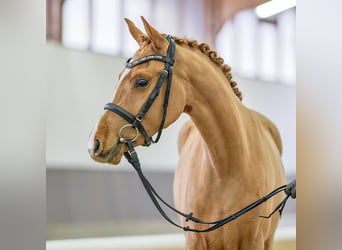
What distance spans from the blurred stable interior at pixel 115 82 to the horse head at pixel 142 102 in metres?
0.41

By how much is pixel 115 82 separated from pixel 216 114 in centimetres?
50

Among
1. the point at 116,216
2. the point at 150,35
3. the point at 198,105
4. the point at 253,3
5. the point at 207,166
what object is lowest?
the point at 116,216

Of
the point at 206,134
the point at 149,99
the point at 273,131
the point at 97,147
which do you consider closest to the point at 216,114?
the point at 206,134

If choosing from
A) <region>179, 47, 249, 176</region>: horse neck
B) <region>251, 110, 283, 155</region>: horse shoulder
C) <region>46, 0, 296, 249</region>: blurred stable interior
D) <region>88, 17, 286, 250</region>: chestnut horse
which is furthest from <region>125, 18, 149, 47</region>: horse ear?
<region>251, 110, 283, 155</region>: horse shoulder

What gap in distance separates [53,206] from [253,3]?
0.80 m

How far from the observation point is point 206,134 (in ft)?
3.21

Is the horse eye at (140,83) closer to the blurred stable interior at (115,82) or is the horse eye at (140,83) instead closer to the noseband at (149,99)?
the noseband at (149,99)

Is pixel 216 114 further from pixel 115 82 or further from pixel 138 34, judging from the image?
pixel 115 82

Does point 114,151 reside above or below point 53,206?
above
